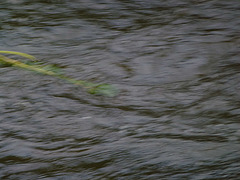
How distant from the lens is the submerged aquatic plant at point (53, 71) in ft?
6.94

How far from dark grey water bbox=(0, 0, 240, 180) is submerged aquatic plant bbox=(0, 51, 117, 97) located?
0.04m

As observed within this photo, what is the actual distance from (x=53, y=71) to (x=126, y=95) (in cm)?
46

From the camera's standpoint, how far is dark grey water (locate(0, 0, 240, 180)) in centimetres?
157

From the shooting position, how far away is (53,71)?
2.32 m

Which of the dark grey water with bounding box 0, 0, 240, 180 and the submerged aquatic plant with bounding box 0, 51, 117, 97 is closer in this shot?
the dark grey water with bounding box 0, 0, 240, 180

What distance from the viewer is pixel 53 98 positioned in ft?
6.72

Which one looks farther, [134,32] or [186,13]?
[186,13]

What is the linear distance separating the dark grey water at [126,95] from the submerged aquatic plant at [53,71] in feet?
0.13

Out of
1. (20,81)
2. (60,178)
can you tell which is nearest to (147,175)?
(60,178)

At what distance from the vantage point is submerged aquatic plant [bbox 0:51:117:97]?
6.94 ft

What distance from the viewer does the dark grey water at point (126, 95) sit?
157 cm

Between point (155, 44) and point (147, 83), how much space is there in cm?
52

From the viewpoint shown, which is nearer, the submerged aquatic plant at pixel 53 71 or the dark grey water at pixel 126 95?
the dark grey water at pixel 126 95

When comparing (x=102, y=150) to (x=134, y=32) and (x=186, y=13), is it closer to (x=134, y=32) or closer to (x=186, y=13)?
(x=134, y=32)
